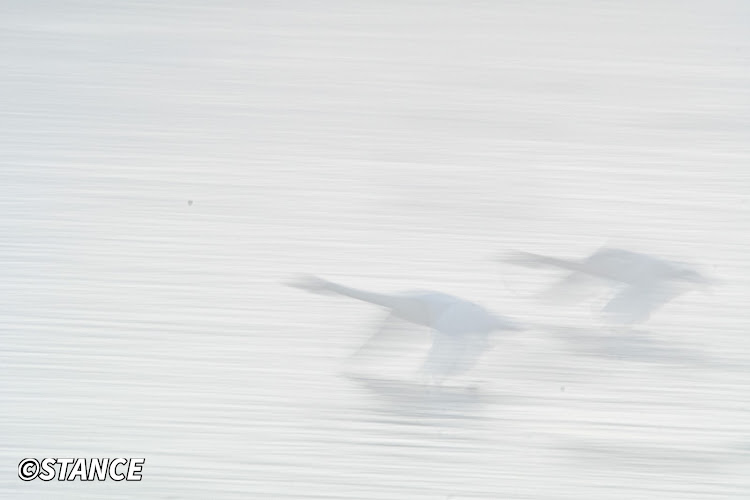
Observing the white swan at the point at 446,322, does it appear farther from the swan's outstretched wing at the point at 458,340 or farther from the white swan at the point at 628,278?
the white swan at the point at 628,278

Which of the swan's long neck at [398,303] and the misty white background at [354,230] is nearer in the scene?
the misty white background at [354,230]

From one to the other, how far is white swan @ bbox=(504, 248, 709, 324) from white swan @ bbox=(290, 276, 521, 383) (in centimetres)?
11

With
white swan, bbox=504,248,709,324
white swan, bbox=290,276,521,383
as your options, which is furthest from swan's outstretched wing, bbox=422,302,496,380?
white swan, bbox=504,248,709,324

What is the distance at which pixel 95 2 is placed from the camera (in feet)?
6.87

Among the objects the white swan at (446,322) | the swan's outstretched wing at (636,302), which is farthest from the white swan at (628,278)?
the white swan at (446,322)

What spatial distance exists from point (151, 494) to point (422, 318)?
334 millimetres

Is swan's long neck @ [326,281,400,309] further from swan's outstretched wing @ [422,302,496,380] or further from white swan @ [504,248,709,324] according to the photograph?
white swan @ [504,248,709,324]

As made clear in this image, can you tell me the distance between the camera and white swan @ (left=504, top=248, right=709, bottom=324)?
42.2 inches

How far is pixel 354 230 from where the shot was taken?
1261 mm

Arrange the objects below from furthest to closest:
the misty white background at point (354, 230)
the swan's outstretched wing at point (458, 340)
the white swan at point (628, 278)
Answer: the white swan at point (628, 278)
the swan's outstretched wing at point (458, 340)
the misty white background at point (354, 230)

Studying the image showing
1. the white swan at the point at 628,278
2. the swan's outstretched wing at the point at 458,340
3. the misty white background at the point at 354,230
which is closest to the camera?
the misty white background at the point at 354,230

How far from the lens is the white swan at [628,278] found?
1.07 metres

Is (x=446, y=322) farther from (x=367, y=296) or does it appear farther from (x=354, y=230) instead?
(x=354, y=230)

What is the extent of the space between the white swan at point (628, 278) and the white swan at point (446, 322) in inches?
4.3
